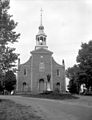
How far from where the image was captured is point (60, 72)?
48.3 metres

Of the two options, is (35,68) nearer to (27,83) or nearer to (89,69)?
(27,83)

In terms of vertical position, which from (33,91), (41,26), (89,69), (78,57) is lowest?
(33,91)

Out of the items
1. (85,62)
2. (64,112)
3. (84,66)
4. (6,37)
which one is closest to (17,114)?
(64,112)

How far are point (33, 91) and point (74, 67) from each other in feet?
45.6

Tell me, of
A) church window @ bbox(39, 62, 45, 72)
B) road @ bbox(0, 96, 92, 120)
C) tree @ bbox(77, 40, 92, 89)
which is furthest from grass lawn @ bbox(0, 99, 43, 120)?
church window @ bbox(39, 62, 45, 72)

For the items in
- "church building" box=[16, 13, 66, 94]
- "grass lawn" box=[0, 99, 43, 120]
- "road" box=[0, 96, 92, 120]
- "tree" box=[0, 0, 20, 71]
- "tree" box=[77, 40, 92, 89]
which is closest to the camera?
"grass lawn" box=[0, 99, 43, 120]

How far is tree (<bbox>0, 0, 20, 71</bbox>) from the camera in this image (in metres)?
14.7

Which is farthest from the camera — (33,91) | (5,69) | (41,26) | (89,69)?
(41,26)

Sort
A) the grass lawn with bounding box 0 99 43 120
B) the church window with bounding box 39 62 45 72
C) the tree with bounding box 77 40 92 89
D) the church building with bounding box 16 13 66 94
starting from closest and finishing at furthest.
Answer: the grass lawn with bounding box 0 99 43 120 < the tree with bounding box 77 40 92 89 < the church building with bounding box 16 13 66 94 < the church window with bounding box 39 62 45 72

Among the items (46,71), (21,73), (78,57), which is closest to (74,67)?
(78,57)

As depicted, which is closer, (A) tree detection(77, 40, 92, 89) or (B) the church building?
(A) tree detection(77, 40, 92, 89)

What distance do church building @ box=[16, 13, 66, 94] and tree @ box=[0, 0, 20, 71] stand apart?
100 feet

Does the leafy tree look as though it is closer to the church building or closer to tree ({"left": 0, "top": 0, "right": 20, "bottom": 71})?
the church building

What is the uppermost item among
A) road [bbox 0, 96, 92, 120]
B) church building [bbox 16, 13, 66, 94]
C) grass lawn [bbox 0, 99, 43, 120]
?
church building [bbox 16, 13, 66, 94]
